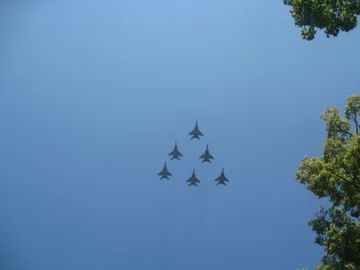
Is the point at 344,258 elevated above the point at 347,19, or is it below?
below

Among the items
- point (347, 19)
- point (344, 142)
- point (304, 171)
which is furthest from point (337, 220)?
point (347, 19)

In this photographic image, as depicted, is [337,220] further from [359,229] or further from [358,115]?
[358,115]

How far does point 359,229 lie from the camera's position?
1332cm

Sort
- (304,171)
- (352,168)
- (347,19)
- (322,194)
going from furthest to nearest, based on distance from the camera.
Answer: (304,171) < (322,194) < (352,168) < (347,19)

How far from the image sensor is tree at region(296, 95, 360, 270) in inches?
524

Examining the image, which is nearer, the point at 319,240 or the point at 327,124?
the point at 319,240

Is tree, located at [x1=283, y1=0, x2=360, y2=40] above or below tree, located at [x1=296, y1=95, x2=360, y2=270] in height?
above

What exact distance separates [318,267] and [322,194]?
3167 mm

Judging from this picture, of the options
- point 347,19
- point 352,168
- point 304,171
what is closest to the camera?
point 347,19

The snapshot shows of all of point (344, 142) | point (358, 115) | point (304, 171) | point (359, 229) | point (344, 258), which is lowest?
point (344, 258)

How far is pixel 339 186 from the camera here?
14.2 m

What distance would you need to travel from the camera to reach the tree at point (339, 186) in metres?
13.3

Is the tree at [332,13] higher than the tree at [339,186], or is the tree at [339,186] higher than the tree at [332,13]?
the tree at [332,13]

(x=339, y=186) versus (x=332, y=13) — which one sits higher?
(x=332, y=13)
